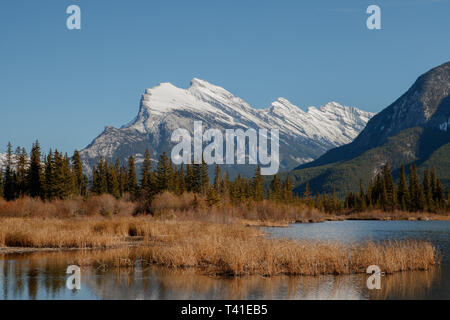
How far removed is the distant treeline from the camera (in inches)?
3826

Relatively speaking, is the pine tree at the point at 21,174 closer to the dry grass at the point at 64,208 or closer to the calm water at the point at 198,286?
the dry grass at the point at 64,208

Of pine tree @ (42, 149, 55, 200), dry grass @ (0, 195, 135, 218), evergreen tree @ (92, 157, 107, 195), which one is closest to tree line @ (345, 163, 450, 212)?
evergreen tree @ (92, 157, 107, 195)

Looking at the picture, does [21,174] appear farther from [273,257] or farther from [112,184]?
[273,257]

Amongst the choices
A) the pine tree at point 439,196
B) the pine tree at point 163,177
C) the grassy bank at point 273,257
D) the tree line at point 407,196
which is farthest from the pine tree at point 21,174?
A: the pine tree at point 439,196

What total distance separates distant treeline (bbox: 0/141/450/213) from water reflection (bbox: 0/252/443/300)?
61.5m

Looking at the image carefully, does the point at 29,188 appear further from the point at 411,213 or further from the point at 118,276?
the point at 411,213

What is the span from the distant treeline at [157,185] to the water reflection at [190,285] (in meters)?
61.5

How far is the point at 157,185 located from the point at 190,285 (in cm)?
7964

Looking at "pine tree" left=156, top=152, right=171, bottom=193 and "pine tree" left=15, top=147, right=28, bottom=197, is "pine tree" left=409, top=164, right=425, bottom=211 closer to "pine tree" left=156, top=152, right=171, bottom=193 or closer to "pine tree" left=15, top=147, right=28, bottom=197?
"pine tree" left=156, top=152, right=171, bottom=193

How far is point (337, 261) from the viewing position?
89.8ft

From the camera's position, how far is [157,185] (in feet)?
339

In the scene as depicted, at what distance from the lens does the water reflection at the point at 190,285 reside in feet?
73.5
